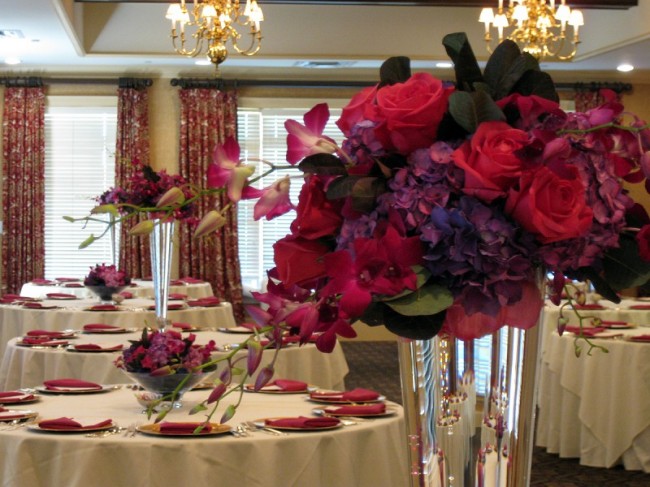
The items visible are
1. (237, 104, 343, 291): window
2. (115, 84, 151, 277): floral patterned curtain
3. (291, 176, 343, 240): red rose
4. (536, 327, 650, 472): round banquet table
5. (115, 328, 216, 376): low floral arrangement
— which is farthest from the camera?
(237, 104, 343, 291): window

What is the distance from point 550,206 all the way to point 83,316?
5.85 metres

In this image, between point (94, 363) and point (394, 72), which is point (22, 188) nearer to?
point (94, 363)

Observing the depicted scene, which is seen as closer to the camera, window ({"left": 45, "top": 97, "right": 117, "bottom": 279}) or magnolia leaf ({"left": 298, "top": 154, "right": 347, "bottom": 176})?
magnolia leaf ({"left": 298, "top": 154, "right": 347, "bottom": 176})

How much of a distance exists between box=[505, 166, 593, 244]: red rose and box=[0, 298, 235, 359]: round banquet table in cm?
571

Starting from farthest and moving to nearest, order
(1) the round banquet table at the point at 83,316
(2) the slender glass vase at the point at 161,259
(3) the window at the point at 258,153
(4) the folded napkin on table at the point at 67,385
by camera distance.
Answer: (3) the window at the point at 258,153 < (1) the round banquet table at the point at 83,316 < (2) the slender glass vase at the point at 161,259 < (4) the folded napkin on table at the point at 67,385

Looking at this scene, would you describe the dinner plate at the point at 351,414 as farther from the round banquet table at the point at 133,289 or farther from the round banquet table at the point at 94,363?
the round banquet table at the point at 133,289

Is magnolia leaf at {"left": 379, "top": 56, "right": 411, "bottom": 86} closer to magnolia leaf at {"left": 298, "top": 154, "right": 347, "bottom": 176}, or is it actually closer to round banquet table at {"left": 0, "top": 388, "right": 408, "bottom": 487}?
magnolia leaf at {"left": 298, "top": 154, "right": 347, "bottom": 176}

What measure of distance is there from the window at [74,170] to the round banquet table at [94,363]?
722 cm

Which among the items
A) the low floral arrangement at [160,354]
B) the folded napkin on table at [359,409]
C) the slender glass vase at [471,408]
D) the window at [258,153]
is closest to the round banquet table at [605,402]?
the folded napkin on table at [359,409]

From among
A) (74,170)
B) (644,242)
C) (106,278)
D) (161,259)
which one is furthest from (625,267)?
(74,170)

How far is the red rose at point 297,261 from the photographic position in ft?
3.66

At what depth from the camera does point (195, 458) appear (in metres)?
2.93

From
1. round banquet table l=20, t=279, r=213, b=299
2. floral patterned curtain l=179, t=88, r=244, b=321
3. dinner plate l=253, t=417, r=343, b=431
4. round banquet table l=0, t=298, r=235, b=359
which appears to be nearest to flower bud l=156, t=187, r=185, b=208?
dinner plate l=253, t=417, r=343, b=431

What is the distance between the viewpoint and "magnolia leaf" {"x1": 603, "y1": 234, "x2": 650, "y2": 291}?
3.68 feet
